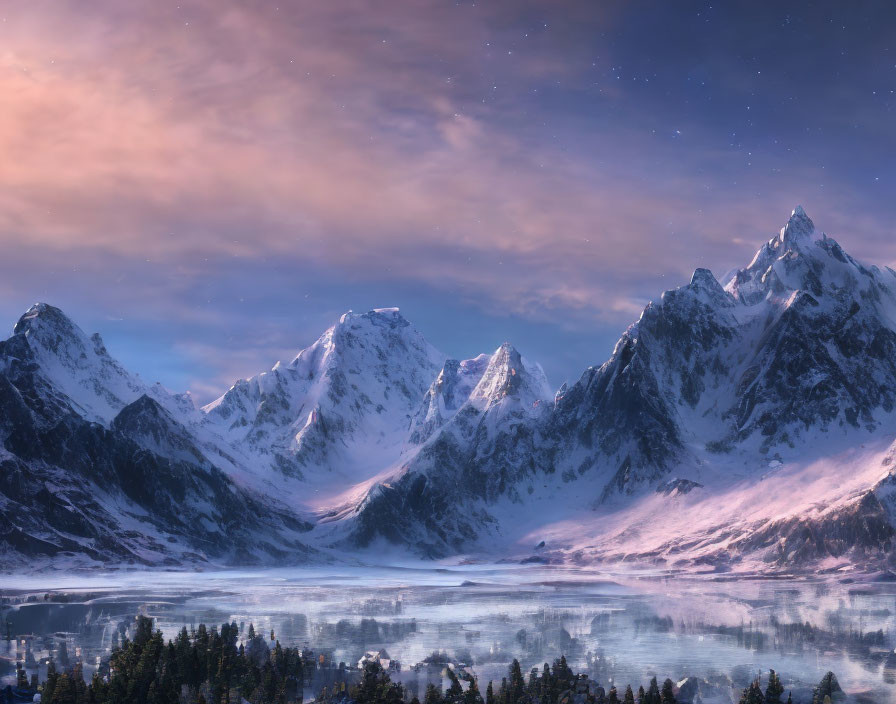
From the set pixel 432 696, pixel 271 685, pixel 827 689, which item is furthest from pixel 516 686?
pixel 827 689

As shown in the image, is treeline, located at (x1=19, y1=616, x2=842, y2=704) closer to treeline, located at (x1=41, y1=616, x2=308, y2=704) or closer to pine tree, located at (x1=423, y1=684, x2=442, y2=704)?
pine tree, located at (x1=423, y1=684, x2=442, y2=704)

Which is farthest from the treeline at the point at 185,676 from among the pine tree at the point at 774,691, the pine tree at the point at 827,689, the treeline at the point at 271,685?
the pine tree at the point at 827,689

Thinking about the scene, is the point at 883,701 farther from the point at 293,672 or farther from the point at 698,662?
the point at 293,672

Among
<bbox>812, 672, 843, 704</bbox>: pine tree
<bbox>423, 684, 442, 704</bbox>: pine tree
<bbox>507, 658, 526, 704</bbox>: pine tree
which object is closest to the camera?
<bbox>423, 684, 442, 704</bbox>: pine tree

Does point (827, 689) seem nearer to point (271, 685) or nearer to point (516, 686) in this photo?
point (516, 686)

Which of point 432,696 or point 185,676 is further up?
point 185,676

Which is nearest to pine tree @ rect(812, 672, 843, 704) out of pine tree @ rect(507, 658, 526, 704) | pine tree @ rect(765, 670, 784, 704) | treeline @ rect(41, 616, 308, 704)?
pine tree @ rect(765, 670, 784, 704)

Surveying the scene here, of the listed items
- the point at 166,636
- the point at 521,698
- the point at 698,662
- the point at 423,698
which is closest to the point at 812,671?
the point at 698,662

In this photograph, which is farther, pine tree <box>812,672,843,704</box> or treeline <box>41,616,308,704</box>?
pine tree <box>812,672,843,704</box>

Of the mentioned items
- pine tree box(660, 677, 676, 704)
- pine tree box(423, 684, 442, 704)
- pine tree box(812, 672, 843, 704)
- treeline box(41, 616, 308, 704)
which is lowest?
pine tree box(812, 672, 843, 704)
